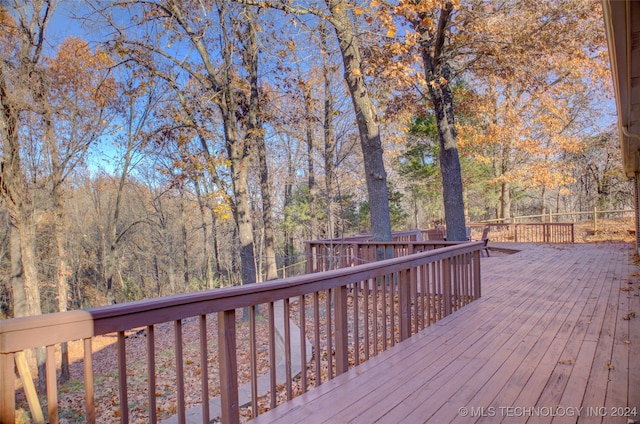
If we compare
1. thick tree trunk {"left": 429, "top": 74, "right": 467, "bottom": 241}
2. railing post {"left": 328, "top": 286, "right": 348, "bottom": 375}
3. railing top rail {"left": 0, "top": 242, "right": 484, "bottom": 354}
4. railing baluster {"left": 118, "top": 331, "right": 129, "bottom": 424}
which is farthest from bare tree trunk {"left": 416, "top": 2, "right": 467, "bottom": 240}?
railing baluster {"left": 118, "top": 331, "right": 129, "bottom": 424}

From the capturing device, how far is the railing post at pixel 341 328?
283cm

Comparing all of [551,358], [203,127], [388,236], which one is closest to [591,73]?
[388,236]

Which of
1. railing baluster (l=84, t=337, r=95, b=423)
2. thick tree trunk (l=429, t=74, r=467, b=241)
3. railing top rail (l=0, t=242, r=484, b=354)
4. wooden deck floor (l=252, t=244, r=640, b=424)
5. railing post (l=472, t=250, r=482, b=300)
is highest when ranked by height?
thick tree trunk (l=429, t=74, r=467, b=241)

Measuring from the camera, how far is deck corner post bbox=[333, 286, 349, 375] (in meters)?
2.83

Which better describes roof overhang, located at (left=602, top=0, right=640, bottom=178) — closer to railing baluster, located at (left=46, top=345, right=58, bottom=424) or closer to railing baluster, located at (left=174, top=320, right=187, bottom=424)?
railing baluster, located at (left=174, top=320, right=187, bottom=424)

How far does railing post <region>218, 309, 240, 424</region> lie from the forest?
16.3 ft

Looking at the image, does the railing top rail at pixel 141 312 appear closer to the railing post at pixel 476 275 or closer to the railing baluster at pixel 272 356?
the railing baluster at pixel 272 356

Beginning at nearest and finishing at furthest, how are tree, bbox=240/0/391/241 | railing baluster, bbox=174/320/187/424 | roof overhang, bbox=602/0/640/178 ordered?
roof overhang, bbox=602/0/640/178, railing baluster, bbox=174/320/187/424, tree, bbox=240/0/391/241

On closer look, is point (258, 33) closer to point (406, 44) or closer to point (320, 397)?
point (406, 44)

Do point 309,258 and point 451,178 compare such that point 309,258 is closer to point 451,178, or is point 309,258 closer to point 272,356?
point 451,178

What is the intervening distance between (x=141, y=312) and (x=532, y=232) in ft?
58.7

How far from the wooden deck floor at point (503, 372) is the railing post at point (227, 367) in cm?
26

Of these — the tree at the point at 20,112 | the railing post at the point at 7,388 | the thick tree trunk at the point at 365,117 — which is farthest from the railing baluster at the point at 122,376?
the tree at the point at 20,112

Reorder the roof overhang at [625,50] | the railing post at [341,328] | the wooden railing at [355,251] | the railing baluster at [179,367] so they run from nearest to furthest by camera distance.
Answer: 1. the roof overhang at [625,50]
2. the railing baluster at [179,367]
3. the railing post at [341,328]
4. the wooden railing at [355,251]
